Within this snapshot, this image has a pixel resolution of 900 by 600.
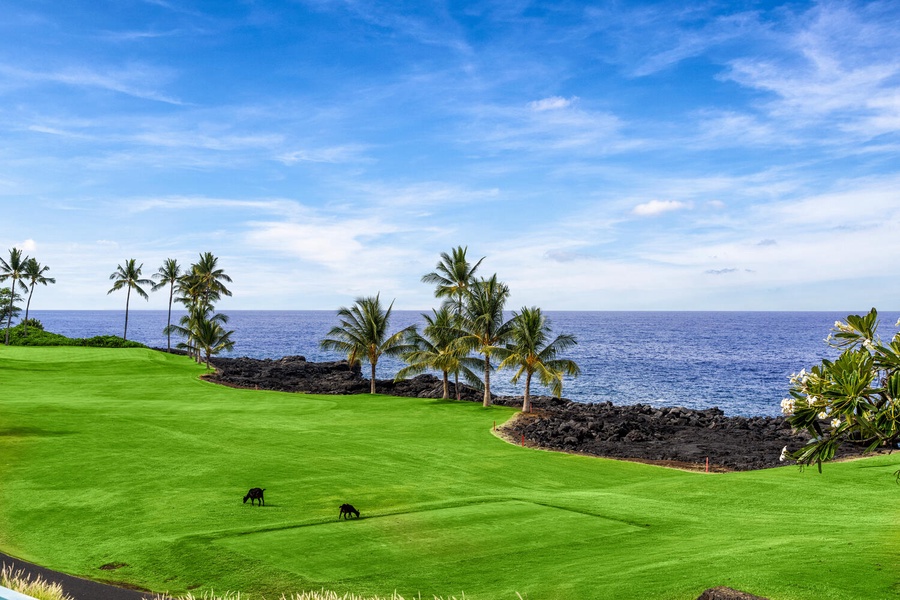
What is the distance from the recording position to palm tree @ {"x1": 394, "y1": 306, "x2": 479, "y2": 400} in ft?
165

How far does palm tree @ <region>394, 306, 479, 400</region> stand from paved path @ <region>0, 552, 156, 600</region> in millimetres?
34901

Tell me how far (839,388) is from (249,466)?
893 inches

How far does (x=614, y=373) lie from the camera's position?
99.2m

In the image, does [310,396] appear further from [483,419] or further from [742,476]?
[742,476]

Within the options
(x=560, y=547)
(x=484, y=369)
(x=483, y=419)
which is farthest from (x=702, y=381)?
(x=560, y=547)

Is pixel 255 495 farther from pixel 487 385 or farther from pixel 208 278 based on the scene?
pixel 208 278

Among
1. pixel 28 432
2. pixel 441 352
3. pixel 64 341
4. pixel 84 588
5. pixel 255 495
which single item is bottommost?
pixel 84 588

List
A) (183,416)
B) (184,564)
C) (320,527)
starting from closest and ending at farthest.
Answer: (184,564), (320,527), (183,416)

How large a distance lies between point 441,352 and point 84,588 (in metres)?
37.9

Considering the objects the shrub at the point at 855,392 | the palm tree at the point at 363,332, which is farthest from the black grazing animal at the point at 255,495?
the palm tree at the point at 363,332

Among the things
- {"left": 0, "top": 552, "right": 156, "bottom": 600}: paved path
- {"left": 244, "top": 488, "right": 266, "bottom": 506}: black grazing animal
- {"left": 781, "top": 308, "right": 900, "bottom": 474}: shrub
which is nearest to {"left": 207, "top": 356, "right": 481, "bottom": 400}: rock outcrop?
{"left": 244, "top": 488, "right": 266, "bottom": 506}: black grazing animal

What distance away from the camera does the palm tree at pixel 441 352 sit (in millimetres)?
50438

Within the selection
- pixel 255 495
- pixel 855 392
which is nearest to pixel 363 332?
pixel 255 495

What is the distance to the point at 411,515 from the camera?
62.4 ft
